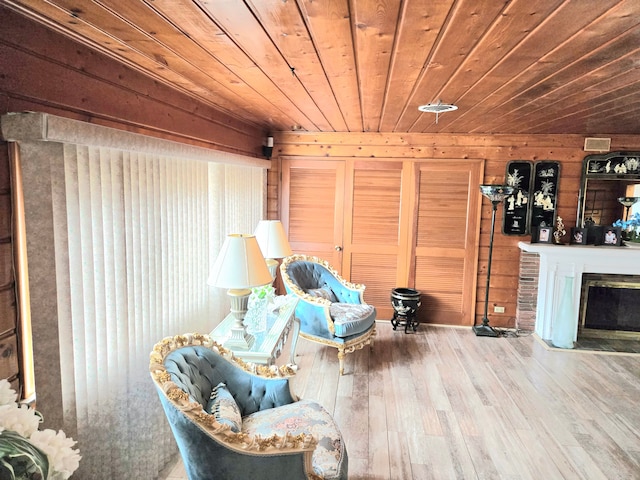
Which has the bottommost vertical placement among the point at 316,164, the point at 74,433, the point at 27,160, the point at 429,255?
the point at 74,433

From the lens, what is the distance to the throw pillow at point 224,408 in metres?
1.80

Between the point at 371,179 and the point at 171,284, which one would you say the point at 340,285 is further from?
the point at 171,284

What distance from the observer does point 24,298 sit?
4.73ft

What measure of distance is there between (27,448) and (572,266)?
4935 millimetres

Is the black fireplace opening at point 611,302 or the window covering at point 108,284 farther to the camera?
the black fireplace opening at point 611,302

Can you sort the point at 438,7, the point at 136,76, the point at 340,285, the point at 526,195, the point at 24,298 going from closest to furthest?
the point at 438,7 → the point at 24,298 → the point at 136,76 → the point at 340,285 → the point at 526,195

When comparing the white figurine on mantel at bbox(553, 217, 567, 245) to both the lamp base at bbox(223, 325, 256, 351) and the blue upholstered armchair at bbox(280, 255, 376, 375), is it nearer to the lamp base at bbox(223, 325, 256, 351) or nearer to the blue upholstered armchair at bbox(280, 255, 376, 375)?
the blue upholstered armchair at bbox(280, 255, 376, 375)

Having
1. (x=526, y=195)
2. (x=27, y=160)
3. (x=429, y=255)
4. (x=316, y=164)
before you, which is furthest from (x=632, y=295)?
(x=27, y=160)

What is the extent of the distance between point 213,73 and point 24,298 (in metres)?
1.41

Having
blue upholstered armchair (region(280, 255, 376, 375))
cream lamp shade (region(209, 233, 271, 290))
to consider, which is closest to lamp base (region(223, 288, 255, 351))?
cream lamp shade (region(209, 233, 271, 290))

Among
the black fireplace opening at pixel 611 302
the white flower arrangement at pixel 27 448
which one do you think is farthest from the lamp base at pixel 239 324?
the black fireplace opening at pixel 611 302

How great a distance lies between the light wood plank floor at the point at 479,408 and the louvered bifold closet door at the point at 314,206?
1248 mm

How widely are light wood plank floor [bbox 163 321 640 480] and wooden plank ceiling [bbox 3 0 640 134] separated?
227 centimetres

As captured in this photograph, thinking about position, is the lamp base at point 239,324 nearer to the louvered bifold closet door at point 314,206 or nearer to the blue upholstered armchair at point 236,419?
the blue upholstered armchair at point 236,419
